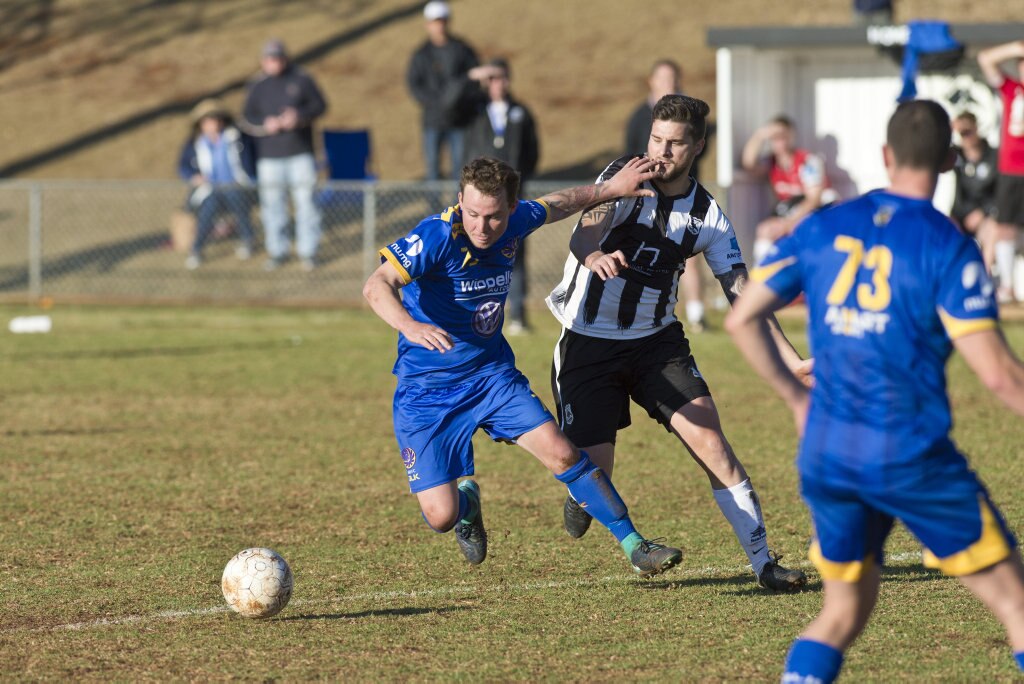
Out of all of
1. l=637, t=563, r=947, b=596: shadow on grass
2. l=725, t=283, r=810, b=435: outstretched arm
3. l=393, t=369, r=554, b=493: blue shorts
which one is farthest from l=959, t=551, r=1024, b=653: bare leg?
l=393, t=369, r=554, b=493: blue shorts

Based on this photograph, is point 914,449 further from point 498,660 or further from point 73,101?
point 73,101

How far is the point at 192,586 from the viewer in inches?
245

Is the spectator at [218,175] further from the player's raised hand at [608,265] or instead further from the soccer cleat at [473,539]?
the player's raised hand at [608,265]

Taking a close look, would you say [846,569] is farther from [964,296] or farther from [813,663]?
[964,296]

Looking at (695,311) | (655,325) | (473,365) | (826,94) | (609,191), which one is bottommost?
(695,311)

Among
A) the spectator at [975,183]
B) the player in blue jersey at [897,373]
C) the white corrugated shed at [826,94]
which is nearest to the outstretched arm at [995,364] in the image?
the player in blue jersey at [897,373]

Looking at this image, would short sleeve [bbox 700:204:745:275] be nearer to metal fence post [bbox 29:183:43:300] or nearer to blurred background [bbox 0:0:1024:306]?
blurred background [bbox 0:0:1024:306]

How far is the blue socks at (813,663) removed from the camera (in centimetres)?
399

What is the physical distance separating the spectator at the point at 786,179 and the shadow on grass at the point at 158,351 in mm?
5641

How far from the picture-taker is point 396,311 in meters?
5.69

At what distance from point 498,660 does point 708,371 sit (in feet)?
25.5

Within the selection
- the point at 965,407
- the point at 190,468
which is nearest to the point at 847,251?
the point at 190,468

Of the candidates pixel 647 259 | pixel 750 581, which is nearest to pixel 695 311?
pixel 647 259

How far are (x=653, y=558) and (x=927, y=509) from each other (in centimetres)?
209
